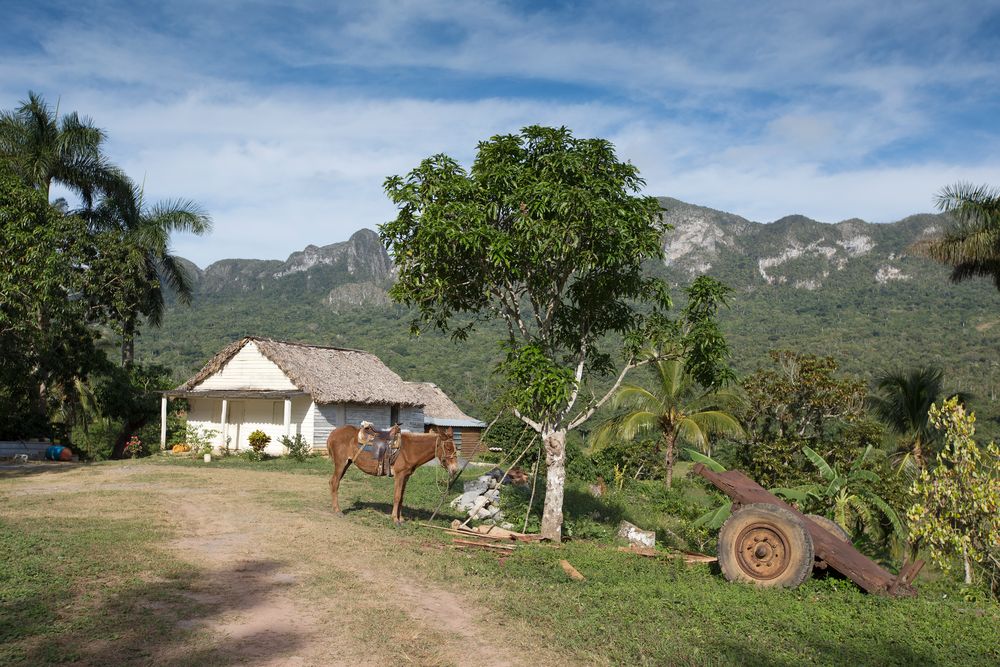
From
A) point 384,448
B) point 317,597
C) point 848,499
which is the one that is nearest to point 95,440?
point 384,448

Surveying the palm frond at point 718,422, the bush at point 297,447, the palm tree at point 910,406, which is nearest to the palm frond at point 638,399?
the palm frond at point 718,422

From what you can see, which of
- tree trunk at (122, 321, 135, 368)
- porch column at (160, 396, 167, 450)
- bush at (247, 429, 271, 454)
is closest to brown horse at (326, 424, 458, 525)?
bush at (247, 429, 271, 454)

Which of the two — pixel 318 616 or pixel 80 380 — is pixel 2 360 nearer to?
pixel 80 380

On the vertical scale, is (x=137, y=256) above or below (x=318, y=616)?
above

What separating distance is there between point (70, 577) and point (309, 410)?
19.1 metres

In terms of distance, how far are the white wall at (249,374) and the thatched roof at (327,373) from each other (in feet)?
0.65

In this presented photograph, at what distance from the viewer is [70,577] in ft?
25.1

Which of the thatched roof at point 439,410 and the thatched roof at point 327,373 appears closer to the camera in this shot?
the thatched roof at point 327,373

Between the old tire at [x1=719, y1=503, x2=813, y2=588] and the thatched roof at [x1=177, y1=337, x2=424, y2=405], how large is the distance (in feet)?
62.5

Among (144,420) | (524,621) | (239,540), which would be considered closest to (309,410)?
(144,420)

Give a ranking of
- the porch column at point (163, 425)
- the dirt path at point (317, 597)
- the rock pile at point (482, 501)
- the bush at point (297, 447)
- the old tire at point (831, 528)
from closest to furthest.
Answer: the dirt path at point (317, 597) < the old tire at point (831, 528) < the rock pile at point (482, 501) < the bush at point (297, 447) < the porch column at point (163, 425)

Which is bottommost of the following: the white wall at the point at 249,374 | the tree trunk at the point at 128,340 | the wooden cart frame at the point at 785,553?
the wooden cart frame at the point at 785,553

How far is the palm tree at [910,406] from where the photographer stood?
23.1 metres

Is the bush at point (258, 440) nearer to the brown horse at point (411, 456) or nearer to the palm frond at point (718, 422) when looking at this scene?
the brown horse at point (411, 456)
